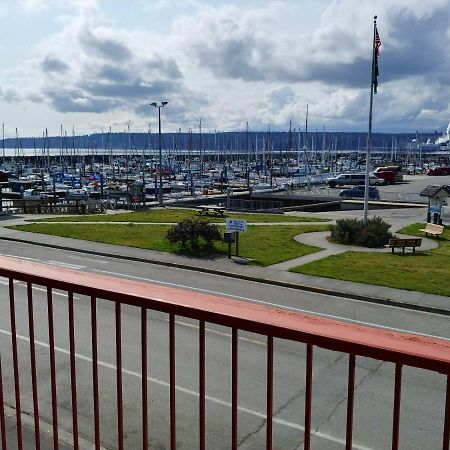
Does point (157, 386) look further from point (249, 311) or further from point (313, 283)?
point (313, 283)

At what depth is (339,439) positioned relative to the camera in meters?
7.55

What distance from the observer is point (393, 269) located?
20.8m

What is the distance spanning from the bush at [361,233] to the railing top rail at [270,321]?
954 inches

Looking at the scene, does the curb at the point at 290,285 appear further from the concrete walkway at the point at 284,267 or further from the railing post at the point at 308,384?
the railing post at the point at 308,384

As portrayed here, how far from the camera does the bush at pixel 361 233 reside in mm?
26344

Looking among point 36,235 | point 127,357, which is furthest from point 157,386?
point 36,235

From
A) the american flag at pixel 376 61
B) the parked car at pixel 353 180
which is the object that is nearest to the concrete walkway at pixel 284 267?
the american flag at pixel 376 61

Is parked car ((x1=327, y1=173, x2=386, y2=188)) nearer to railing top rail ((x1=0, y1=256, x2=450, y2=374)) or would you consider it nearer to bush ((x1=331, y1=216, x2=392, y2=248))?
bush ((x1=331, y1=216, x2=392, y2=248))

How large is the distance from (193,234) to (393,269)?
8.38 meters

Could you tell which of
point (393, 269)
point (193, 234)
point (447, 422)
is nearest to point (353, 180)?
point (193, 234)

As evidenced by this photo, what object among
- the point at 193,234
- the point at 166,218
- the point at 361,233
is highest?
the point at 193,234

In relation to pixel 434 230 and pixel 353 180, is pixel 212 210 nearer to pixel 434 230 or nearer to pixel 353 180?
pixel 434 230

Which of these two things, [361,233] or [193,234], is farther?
[361,233]

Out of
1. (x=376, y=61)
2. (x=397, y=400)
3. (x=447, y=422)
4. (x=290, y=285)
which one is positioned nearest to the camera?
(x=447, y=422)
